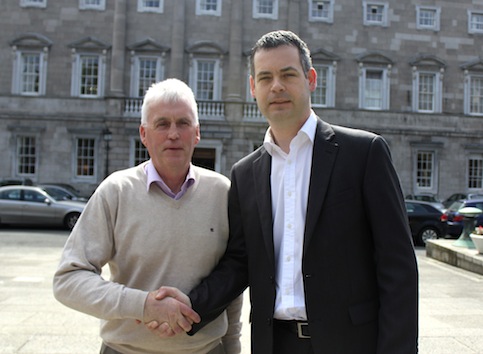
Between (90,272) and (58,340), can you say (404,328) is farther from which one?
(58,340)

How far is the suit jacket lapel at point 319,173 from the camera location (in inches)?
92.3

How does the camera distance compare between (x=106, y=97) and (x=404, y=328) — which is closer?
(x=404, y=328)

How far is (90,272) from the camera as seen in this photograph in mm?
2426

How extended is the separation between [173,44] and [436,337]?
2389 centimetres

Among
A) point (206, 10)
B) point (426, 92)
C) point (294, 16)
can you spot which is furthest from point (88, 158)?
point (426, 92)

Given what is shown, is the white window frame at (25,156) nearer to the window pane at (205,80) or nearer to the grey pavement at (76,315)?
the window pane at (205,80)

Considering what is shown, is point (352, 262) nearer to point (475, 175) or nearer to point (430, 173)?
point (430, 173)

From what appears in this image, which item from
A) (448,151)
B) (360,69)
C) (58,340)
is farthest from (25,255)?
(448,151)

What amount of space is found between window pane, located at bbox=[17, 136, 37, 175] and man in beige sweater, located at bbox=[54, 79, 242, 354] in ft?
83.1

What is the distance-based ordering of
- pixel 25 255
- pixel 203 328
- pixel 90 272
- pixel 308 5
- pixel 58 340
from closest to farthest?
pixel 90 272
pixel 203 328
pixel 58 340
pixel 25 255
pixel 308 5

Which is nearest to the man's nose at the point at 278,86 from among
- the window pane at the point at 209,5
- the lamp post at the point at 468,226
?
the lamp post at the point at 468,226

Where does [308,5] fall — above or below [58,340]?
above

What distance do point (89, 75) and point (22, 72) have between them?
148 inches

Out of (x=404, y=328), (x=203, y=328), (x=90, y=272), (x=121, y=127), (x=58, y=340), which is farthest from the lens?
(x=121, y=127)
